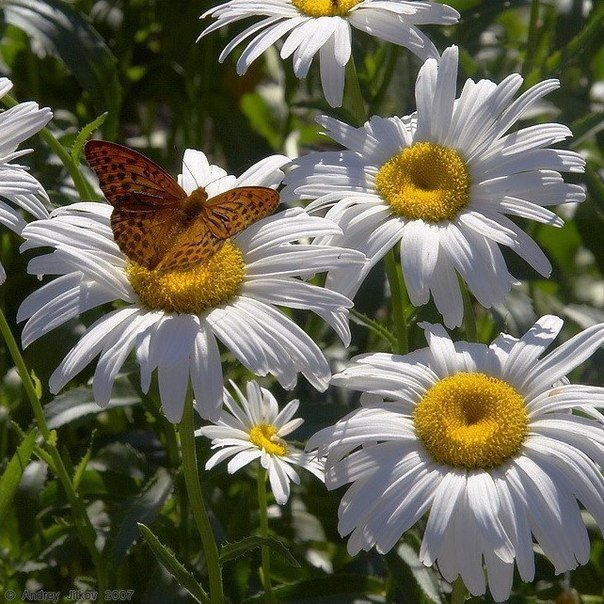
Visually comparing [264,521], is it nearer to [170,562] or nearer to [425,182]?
[170,562]

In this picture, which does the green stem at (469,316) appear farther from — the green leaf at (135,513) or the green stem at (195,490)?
the green leaf at (135,513)

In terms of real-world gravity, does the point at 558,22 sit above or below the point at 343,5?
below

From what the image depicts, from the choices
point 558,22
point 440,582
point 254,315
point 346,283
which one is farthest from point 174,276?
point 558,22

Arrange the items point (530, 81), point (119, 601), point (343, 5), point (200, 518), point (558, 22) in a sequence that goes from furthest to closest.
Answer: point (558, 22), point (530, 81), point (119, 601), point (343, 5), point (200, 518)

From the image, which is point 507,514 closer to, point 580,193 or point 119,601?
point 580,193

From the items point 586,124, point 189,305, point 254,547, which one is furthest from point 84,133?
point 586,124

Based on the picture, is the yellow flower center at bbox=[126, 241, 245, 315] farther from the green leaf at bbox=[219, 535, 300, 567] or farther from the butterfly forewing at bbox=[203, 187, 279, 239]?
the green leaf at bbox=[219, 535, 300, 567]

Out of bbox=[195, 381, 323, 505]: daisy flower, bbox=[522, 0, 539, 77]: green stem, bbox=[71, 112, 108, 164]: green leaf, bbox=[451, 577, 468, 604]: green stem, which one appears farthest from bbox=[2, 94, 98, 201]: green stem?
bbox=[522, 0, 539, 77]: green stem
